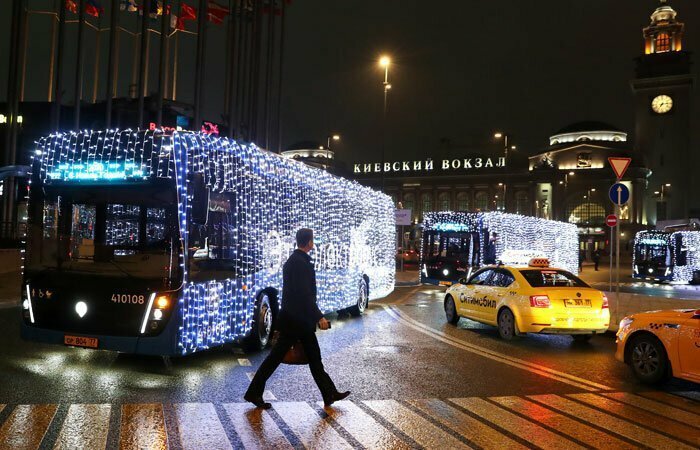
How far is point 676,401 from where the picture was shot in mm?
7547

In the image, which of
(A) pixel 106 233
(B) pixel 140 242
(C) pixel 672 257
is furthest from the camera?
(C) pixel 672 257

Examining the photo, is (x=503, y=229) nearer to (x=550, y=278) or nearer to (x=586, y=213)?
(x=550, y=278)

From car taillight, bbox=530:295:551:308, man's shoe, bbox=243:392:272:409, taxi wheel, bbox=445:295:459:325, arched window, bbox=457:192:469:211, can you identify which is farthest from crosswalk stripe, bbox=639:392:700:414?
arched window, bbox=457:192:469:211

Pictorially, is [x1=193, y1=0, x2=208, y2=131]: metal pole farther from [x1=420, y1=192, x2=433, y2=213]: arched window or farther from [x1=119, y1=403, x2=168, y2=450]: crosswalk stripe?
[x1=420, y1=192, x2=433, y2=213]: arched window

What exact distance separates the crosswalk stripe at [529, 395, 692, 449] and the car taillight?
159 inches

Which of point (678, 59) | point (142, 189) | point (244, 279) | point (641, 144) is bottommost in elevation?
point (244, 279)

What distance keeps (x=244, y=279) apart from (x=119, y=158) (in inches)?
103

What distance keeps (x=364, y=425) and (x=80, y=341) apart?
4.16 meters

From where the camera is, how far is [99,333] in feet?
26.6

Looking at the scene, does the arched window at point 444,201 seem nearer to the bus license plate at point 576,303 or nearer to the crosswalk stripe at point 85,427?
the bus license plate at point 576,303

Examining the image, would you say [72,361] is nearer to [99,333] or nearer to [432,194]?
[99,333]

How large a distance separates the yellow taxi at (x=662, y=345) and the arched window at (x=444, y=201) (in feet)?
381

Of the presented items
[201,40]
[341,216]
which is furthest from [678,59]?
[341,216]

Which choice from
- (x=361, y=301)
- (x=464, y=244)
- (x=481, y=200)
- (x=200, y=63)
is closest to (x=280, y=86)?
(x=200, y=63)
